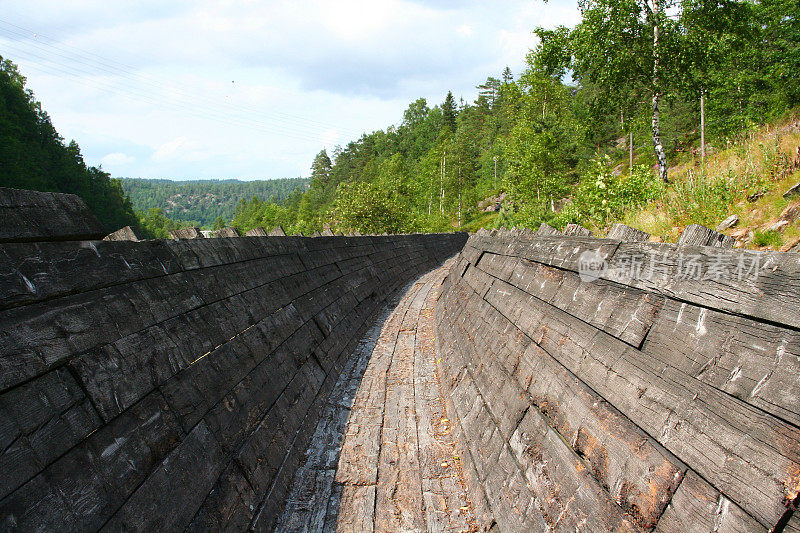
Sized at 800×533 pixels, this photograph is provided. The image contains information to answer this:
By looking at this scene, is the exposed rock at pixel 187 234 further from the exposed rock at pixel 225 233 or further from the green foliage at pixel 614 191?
the green foliage at pixel 614 191

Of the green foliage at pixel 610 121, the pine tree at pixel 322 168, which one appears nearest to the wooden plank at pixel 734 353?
the green foliage at pixel 610 121

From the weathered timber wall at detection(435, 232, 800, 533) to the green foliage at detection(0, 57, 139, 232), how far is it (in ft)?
225

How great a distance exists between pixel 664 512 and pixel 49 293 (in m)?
2.50

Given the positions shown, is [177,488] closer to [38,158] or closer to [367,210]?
[367,210]

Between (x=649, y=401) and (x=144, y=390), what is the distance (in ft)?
7.48

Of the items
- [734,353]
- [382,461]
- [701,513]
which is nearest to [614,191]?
[382,461]

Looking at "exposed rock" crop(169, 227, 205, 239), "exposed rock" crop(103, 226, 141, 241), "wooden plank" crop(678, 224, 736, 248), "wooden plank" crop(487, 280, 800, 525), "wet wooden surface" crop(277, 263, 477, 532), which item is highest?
"exposed rock" crop(103, 226, 141, 241)

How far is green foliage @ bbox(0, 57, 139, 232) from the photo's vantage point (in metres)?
53.1

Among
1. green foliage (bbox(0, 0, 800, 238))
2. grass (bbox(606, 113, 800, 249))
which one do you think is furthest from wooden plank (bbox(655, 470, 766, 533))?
green foliage (bbox(0, 0, 800, 238))

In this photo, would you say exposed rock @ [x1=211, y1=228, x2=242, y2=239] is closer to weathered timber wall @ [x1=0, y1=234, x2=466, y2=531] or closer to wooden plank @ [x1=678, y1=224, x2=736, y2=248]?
weathered timber wall @ [x1=0, y1=234, x2=466, y2=531]

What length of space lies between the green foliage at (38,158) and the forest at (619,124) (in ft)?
133

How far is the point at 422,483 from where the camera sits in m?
3.25

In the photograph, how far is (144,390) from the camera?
1974mm

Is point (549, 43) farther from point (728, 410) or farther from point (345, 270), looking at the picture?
point (728, 410)
